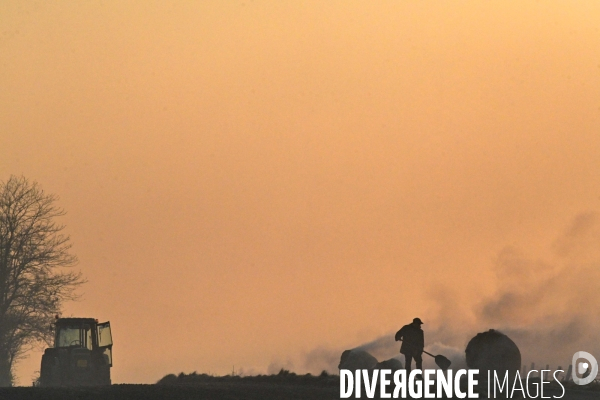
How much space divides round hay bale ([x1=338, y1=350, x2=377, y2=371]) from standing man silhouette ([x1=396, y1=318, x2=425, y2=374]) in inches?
1318

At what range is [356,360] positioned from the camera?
80562 millimetres

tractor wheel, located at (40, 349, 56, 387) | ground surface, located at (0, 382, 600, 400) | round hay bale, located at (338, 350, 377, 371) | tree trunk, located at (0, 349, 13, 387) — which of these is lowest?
ground surface, located at (0, 382, 600, 400)

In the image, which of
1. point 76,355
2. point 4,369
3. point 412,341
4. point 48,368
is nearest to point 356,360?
point 4,369

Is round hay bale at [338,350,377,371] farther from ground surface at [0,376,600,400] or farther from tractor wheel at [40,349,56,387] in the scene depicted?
ground surface at [0,376,600,400]

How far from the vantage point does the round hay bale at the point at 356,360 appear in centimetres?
7944

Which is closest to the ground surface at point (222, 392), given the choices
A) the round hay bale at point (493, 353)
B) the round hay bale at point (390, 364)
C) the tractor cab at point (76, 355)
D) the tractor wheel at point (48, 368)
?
the tractor cab at point (76, 355)

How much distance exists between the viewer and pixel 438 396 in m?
40.8

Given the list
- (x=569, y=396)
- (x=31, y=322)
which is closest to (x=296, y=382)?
(x=569, y=396)

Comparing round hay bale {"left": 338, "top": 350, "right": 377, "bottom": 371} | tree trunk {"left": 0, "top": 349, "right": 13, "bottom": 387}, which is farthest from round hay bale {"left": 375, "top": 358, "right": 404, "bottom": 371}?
tree trunk {"left": 0, "top": 349, "right": 13, "bottom": 387}

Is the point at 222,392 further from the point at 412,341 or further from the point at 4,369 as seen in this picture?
the point at 4,369

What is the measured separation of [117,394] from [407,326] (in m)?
13.4

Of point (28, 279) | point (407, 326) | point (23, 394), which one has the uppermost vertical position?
point (28, 279)

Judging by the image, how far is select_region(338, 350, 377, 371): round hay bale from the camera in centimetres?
7944

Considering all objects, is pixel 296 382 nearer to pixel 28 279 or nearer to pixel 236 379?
pixel 236 379
